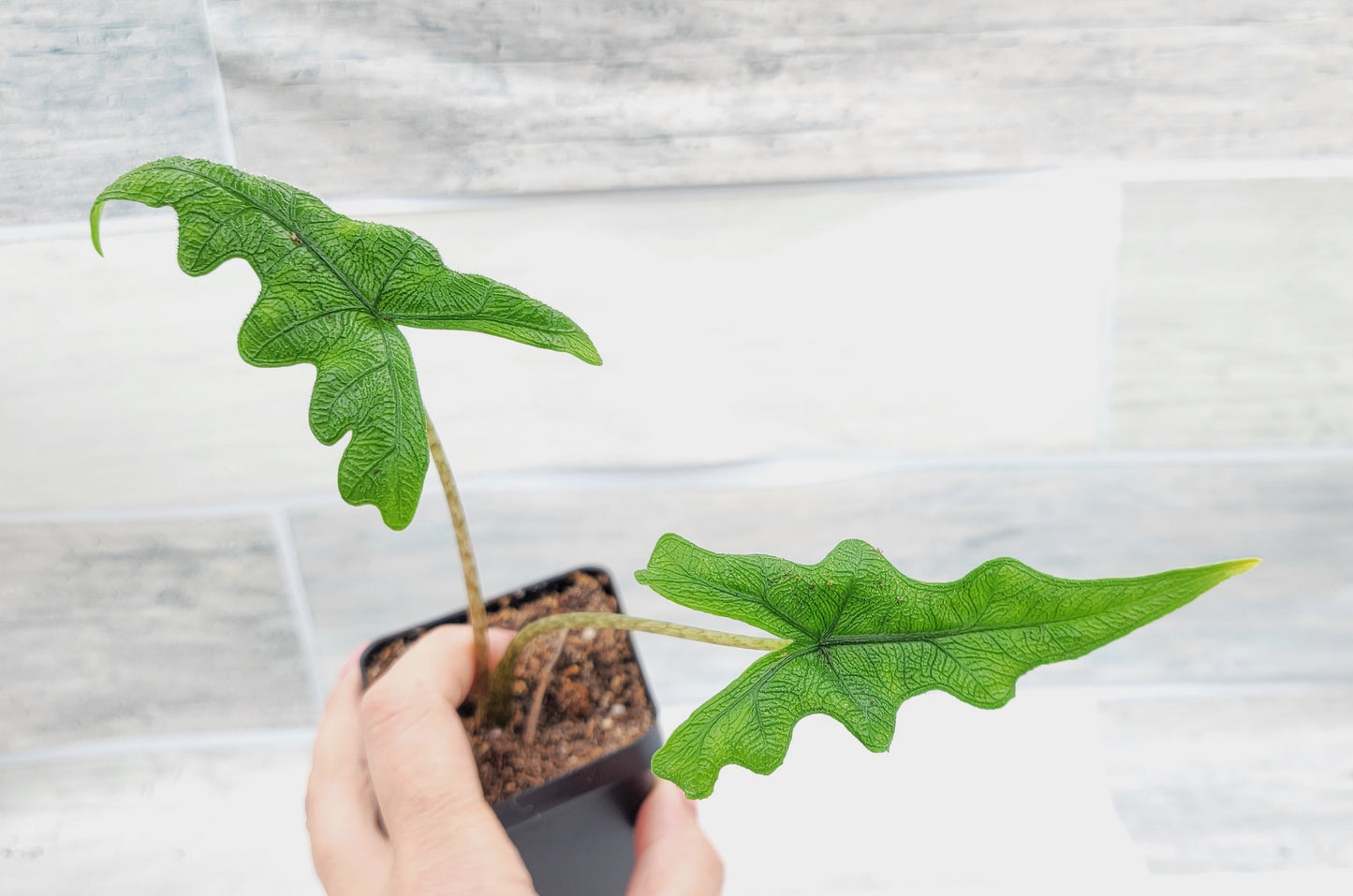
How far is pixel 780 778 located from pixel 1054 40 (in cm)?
57

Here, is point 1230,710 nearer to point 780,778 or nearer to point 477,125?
point 780,778

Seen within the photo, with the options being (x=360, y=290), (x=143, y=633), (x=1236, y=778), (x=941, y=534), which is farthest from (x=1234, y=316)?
(x=143, y=633)

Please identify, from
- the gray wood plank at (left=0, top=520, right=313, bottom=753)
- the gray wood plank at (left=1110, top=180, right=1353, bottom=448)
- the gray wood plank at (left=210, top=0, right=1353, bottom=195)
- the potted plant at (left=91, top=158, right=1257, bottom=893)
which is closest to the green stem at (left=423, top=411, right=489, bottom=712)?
the potted plant at (left=91, top=158, right=1257, bottom=893)

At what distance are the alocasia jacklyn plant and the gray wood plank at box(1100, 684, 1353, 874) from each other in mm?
509

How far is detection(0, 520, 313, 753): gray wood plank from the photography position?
742mm

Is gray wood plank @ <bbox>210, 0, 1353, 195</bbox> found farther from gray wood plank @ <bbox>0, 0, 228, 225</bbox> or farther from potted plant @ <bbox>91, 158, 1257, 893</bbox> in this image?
potted plant @ <bbox>91, 158, 1257, 893</bbox>

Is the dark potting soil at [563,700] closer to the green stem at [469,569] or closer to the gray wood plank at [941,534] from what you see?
the green stem at [469,569]

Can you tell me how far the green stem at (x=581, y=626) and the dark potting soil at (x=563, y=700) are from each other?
0.06 ft

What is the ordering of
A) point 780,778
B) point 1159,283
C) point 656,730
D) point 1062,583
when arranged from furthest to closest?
point 780,778 → point 1159,283 → point 656,730 → point 1062,583

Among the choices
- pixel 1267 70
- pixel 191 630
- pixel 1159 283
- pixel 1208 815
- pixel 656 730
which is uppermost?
pixel 1267 70

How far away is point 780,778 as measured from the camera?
763mm

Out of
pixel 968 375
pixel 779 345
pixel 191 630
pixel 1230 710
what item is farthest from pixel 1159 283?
pixel 191 630

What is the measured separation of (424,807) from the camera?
0.42 meters

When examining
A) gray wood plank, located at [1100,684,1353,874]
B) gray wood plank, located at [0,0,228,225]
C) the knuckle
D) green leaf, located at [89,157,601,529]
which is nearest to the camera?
green leaf, located at [89,157,601,529]
